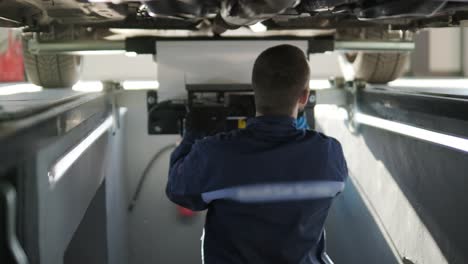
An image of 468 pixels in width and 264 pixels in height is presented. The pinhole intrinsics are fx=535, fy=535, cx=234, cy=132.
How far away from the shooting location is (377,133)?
213 cm

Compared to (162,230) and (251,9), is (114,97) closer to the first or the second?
(162,230)

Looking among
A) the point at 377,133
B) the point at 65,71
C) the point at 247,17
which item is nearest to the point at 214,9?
the point at 247,17

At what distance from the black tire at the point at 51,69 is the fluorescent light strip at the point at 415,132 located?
1.49m

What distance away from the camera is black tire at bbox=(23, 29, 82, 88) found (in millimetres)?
2707

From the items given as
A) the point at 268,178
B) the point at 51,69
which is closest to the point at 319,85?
the point at 51,69

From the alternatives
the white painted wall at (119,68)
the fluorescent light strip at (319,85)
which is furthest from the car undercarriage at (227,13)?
the white painted wall at (119,68)

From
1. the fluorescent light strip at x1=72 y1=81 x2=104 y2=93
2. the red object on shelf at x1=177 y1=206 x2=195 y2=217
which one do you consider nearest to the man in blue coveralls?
the fluorescent light strip at x1=72 y1=81 x2=104 y2=93

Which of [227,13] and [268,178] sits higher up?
[227,13]

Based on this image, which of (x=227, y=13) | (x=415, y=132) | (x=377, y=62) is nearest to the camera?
(x=227, y=13)

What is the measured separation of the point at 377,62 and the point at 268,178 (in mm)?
1618

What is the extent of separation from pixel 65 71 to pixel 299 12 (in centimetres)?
153

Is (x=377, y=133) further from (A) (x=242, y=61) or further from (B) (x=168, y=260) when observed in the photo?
(B) (x=168, y=260)

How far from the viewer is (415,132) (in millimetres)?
1670

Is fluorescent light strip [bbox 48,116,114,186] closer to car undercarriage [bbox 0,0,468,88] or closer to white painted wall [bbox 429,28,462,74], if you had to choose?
car undercarriage [bbox 0,0,468,88]
